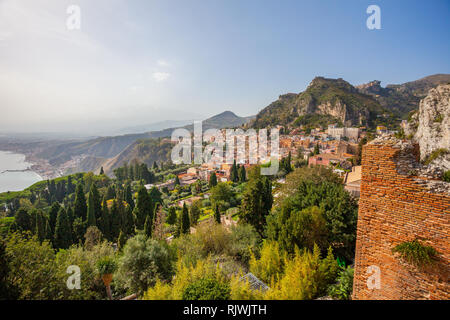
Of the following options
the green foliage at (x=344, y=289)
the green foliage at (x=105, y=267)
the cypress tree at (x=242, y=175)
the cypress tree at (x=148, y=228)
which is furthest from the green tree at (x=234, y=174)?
the green foliage at (x=344, y=289)

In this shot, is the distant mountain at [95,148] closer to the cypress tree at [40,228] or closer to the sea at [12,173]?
the sea at [12,173]

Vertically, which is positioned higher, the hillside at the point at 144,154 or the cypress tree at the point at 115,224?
the hillside at the point at 144,154

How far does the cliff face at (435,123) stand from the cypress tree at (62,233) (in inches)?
1332

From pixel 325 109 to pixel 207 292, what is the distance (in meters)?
91.6

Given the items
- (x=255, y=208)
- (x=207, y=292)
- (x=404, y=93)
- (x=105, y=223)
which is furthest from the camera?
(x=404, y=93)

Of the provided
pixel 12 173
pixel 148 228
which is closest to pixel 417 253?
pixel 148 228

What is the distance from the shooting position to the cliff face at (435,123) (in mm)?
19703

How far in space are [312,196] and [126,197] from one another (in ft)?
74.9

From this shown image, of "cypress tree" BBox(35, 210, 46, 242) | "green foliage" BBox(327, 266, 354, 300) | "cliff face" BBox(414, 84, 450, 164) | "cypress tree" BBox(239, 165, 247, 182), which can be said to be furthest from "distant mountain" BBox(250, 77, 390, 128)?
"green foliage" BBox(327, 266, 354, 300)

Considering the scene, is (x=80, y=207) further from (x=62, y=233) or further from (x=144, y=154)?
(x=144, y=154)

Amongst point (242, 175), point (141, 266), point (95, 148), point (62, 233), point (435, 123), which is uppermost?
point (435, 123)

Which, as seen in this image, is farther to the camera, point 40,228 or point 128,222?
point 128,222

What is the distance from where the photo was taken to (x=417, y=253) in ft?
9.09

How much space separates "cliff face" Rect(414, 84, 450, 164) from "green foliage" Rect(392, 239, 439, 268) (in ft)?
77.9
